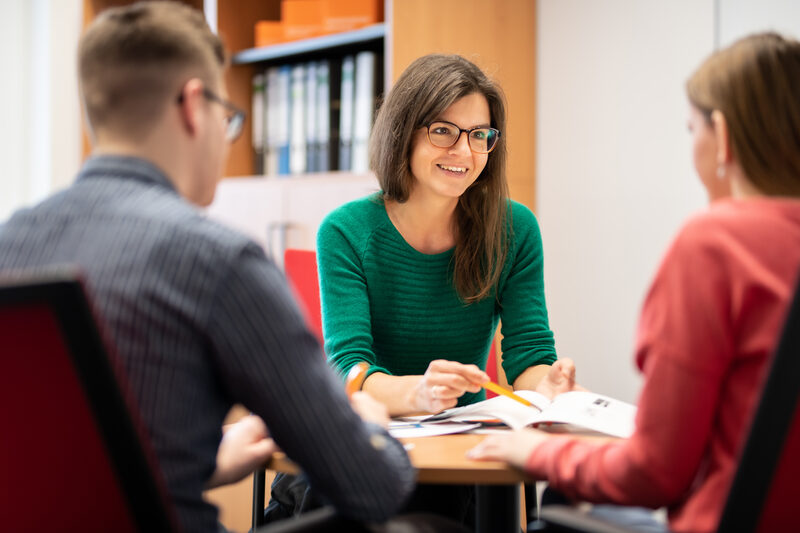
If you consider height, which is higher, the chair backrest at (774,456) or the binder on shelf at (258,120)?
the binder on shelf at (258,120)

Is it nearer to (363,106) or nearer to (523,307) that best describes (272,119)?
(363,106)

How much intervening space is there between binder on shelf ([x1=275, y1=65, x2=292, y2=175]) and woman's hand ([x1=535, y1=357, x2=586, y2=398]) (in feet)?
5.96

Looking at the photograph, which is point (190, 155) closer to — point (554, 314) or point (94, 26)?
point (94, 26)

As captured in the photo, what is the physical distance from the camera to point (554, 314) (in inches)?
109

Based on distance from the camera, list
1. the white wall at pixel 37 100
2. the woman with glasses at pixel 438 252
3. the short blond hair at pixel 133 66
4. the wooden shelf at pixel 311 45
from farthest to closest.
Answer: the white wall at pixel 37 100
the wooden shelf at pixel 311 45
the woman with glasses at pixel 438 252
the short blond hair at pixel 133 66

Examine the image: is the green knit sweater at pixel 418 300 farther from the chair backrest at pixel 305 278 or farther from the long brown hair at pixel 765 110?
the long brown hair at pixel 765 110

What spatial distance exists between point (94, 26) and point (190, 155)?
0.65 ft

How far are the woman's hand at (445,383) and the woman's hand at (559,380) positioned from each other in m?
0.25

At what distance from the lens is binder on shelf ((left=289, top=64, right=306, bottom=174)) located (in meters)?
2.96

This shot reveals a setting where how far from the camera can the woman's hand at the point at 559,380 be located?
1486 millimetres

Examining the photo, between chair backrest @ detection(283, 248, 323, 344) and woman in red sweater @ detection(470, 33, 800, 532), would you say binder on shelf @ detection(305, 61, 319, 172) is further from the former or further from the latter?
woman in red sweater @ detection(470, 33, 800, 532)

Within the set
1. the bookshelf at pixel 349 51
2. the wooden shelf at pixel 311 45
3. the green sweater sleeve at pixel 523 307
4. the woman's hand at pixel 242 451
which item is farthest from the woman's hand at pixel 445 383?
the wooden shelf at pixel 311 45

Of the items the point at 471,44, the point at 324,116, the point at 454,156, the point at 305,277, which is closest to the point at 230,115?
the point at 454,156

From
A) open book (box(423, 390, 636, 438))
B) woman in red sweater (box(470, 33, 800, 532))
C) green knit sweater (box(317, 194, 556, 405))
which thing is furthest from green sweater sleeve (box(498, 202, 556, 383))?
woman in red sweater (box(470, 33, 800, 532))
